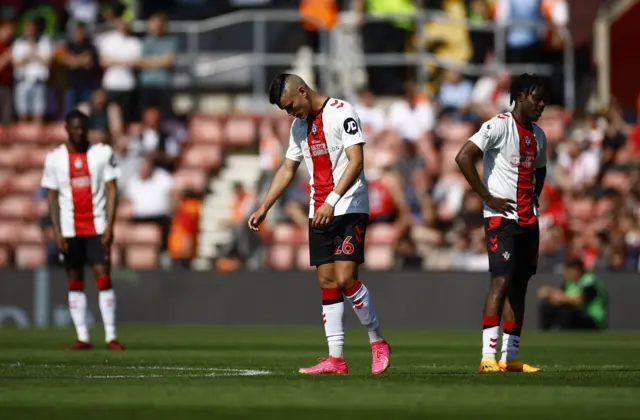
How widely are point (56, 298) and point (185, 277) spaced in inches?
74.1

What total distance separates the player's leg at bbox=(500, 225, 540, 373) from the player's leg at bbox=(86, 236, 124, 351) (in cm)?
501

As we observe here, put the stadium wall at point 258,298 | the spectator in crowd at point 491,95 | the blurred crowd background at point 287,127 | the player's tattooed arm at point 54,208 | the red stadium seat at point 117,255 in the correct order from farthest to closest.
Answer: the spectator in crowd at point 491,95 → the red stadium seat at point 117,255 → the blurred crowd background at point 287,127 → the stadium wall at point 258,298 → the player's tattooed arm at point 54,208

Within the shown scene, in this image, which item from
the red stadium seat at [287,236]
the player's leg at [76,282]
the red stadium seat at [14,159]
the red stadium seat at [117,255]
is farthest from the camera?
the red stadium seat at [14,159]

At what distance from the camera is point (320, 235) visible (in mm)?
10844

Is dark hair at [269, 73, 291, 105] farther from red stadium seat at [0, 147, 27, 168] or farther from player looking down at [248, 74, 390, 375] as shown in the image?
red stadium seat at [0, 147, 27, 168]

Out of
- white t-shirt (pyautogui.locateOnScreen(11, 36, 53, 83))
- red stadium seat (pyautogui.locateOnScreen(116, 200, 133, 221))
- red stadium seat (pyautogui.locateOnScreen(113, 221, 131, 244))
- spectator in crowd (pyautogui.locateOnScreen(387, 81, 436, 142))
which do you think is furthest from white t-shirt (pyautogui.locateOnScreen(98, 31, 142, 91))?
spectator in crowd (pyautogui.locateOnScreen(387, 81, 436, 142))

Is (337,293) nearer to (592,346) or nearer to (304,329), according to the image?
(592,346)

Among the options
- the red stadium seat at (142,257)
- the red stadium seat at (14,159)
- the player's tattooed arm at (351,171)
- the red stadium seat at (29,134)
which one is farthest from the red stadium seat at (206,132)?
the player's tattooed arm at (351,171)

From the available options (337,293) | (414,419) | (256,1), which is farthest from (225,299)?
(414,419)

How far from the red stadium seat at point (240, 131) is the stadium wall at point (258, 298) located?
3.89 metres

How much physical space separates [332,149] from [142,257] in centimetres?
1204

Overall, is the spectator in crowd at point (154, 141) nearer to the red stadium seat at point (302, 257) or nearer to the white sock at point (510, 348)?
the red stadium seat at point (302, 257)

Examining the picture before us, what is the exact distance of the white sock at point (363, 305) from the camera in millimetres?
10805

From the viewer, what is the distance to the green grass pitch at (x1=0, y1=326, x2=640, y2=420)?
7.92m
